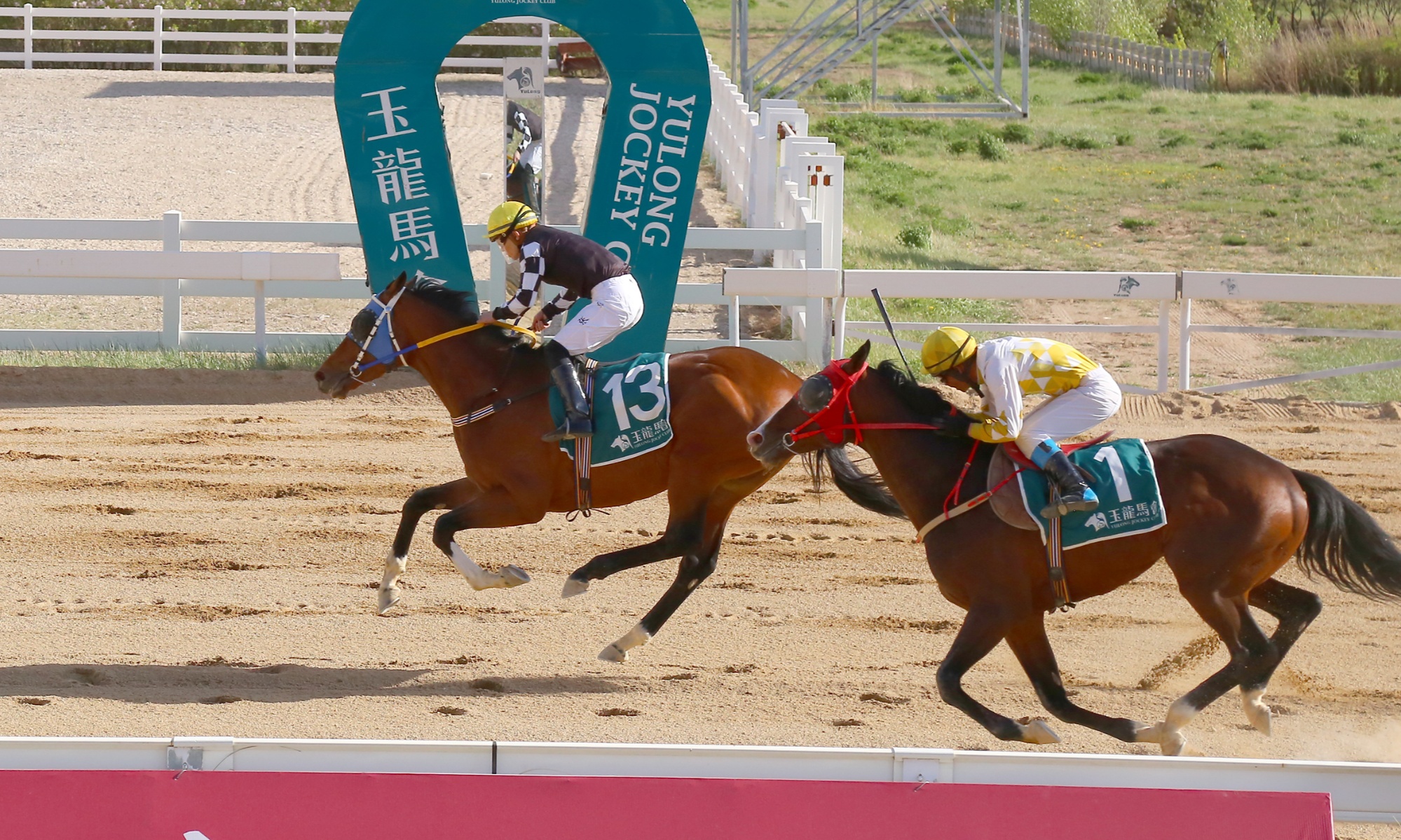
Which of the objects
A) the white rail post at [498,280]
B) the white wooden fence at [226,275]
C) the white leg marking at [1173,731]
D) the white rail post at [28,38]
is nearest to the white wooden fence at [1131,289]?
the white wooden fence at [226,275]

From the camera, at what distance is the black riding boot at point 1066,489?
5.45m

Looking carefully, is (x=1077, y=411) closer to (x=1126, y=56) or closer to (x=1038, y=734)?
(x=1038, y=734)

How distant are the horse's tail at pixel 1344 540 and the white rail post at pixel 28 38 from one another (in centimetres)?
2764

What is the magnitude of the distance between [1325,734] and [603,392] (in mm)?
3567

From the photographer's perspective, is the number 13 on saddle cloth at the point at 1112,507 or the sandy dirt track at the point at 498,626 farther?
the sandy dirt track at the point at 498,626

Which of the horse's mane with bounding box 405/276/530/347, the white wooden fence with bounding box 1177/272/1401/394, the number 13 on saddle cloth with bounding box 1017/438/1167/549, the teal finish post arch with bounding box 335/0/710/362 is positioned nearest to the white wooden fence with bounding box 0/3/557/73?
the teal finish post arch with bounding box 335/0/710/362

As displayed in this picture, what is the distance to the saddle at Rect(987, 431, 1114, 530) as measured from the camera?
5.61m

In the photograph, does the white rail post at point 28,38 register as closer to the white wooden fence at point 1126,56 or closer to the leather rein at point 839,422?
the white wooden fence at point 1126,56

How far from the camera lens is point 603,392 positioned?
7.09m

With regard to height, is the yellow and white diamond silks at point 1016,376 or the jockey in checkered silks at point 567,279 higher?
the jockey in checkered silks at point 567,279

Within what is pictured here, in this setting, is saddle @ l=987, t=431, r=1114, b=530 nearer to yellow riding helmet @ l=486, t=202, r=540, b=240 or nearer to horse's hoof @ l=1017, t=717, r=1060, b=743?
horse's hoof @ l=1017, t=717, r=1060, b=743

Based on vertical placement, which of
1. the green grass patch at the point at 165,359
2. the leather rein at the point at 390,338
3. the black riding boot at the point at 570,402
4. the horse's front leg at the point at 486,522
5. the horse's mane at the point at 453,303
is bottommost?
the horse's front leg at the point at 486,522

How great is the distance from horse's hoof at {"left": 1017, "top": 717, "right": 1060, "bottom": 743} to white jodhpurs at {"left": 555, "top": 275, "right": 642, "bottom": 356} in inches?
115

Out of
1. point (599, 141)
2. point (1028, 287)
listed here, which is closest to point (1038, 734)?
point (599, 141)
